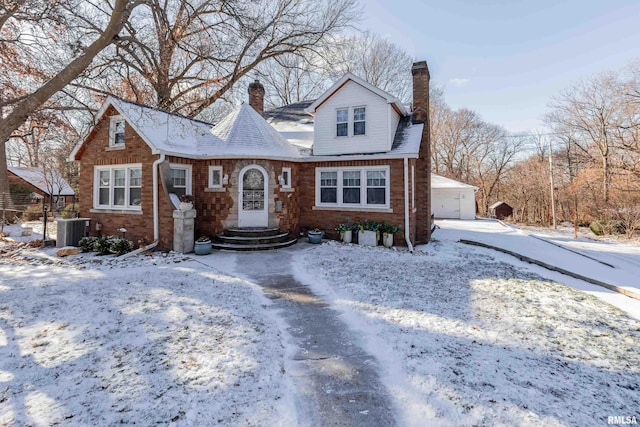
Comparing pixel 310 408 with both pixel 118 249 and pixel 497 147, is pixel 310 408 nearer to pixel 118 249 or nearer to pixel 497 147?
pixel 118 249

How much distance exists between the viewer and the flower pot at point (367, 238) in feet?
37.1

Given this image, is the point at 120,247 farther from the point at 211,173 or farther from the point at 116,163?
the point at 211,173

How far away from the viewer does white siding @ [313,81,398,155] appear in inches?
458

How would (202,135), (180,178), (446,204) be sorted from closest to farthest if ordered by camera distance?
1. (180,178)
2. (202,135)
3. (446,204)

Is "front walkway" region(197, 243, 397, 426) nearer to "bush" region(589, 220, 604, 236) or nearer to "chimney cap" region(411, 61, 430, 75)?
"chimney cap" region(411, 61, 430, 75)

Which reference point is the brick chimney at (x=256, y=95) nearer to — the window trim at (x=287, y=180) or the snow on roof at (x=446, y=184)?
the window trim at (x=287, y=180)

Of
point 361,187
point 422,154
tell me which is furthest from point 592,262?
point 361,187

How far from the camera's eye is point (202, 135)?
12.5 meters

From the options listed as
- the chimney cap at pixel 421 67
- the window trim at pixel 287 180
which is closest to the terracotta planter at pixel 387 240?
the window trim at pixel 287 180

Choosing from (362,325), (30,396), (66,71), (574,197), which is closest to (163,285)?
(30,396)

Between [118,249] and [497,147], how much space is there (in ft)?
133

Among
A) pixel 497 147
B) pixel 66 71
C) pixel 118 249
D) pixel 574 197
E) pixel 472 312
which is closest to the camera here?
pixel 472 312

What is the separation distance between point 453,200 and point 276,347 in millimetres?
23760

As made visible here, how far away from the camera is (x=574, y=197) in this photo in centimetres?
2589
